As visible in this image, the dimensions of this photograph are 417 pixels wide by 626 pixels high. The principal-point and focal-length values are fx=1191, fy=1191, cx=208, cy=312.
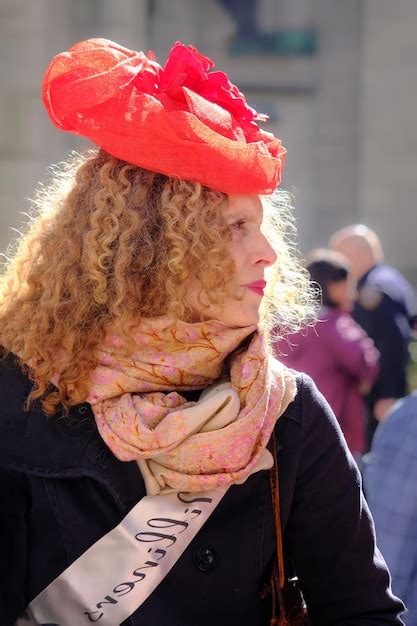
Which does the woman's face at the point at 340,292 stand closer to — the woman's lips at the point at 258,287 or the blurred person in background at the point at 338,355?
the blurred person in background at the point at 338,355

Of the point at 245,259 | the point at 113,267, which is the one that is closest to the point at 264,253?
the point at 245,259

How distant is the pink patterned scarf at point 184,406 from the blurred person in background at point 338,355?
3.52 m

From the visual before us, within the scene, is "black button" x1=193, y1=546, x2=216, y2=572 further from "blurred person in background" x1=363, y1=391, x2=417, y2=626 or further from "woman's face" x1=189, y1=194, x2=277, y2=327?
"blurred person in background" x1=363, y1=391, x2=417, y2=626

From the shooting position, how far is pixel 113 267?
218cm

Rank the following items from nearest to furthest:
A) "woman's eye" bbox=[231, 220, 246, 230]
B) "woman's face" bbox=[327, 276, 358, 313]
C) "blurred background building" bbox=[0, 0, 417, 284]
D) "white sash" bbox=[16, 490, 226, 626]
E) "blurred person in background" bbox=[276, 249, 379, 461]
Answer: "white sash" bbox=[16, 490, 226, 626]
"woman's eye" bbox=[231, 220, 246, 230]
"blurred person in background" bbox=[276, 249, 379, 461]
"woman's face" bbox=[327, 276, 358, 313]
"blurred background building" bbox=[0, 0, 417, 284]

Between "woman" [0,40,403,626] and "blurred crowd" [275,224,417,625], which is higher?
"woman" [0,40,403,626]

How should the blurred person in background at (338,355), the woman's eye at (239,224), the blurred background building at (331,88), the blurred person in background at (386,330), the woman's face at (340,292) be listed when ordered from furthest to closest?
1. the blurred background building at (331,88)
2. the blurred person in background at (386,330)
3. the woman's face at (340,292)
4. the blurred person in background at (338,355)
5. the woman's eye at (239,224)

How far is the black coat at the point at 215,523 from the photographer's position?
6.93ft

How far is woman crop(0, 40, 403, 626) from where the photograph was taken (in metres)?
2.11

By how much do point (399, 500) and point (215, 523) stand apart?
962mm

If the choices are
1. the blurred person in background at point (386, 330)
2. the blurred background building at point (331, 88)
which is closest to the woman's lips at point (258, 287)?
the blurred person in background at point (386, 330)

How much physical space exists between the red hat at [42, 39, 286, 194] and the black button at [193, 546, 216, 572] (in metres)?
0.66

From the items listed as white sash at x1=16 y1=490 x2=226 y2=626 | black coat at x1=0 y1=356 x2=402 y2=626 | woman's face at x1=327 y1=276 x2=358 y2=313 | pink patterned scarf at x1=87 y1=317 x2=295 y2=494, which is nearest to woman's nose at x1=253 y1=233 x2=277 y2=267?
pink patterned scarf at x1=87 y1=317 x2=295 y2=494

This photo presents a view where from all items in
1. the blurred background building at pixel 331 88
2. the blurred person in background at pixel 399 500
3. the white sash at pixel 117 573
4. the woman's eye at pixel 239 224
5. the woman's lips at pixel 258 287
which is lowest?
the blurred background building at pixel 331 88
